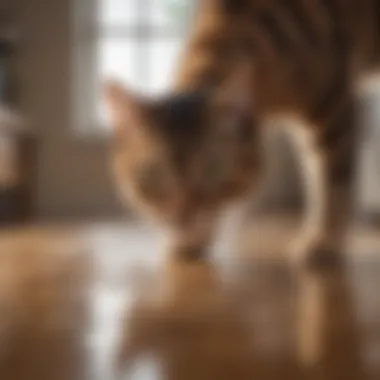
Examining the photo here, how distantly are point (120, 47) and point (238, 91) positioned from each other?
5.91 feet

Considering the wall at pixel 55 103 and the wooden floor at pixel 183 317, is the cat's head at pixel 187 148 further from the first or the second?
the wall at pixel 55 103

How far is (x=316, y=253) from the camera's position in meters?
1.25

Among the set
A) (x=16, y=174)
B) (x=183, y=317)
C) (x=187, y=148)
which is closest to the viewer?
(x=183, y=317)

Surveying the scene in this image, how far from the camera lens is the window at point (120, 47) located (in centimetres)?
287

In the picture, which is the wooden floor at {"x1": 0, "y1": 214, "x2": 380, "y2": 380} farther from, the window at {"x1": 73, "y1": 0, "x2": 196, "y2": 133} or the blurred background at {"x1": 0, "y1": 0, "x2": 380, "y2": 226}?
the window at {"x1": 73, "y1": 0, "x2": 196, "y2": 133}

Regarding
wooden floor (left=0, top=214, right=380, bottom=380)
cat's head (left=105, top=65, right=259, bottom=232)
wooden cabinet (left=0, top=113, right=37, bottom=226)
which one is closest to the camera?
wooden floor (left=0, top=214, right=380, bottom=380)

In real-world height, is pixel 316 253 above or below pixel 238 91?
below

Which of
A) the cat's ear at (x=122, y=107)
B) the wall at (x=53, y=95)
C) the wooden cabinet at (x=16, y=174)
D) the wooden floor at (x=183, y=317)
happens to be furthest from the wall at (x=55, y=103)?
the cat's ear at (x=122, y=107)

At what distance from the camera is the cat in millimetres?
1194

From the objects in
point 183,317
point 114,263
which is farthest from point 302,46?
point 183,317

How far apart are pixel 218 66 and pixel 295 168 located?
1.53 m

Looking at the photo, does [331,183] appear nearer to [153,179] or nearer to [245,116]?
[245,116]

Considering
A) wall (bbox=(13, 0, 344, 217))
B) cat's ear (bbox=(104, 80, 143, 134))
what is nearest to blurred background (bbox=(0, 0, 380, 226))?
wall (bbox=(13, 0, 344, 217))

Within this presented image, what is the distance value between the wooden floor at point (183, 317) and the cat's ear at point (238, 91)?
8.6 inches
